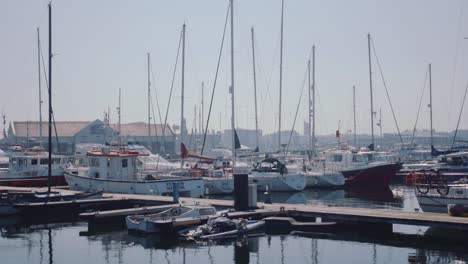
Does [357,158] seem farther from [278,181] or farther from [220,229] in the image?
[220,229]

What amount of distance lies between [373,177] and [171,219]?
100 feet

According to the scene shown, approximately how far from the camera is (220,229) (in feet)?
85.2

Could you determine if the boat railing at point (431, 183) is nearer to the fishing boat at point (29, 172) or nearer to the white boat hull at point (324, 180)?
the white boat hull at point (324, 180)

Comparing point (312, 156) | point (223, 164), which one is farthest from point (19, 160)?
point (312, 156)

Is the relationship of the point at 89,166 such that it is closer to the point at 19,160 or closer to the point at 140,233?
the point at 19,160

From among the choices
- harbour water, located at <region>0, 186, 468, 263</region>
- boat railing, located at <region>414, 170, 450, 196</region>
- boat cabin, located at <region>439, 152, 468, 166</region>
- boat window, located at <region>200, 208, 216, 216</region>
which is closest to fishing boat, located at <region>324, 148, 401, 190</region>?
boat cabin, located at <region>439, 152, 468, 166</region>

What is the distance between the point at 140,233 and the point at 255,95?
94.2 feet

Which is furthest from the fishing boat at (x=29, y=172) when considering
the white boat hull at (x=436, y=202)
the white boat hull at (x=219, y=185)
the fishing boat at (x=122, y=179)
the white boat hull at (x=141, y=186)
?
the white boat hull at (x=436, y=202)

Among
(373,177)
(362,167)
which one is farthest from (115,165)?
(362,167)

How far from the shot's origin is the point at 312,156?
63.4 metres

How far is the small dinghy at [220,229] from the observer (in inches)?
1008

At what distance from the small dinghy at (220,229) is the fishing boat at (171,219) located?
0.44 metres

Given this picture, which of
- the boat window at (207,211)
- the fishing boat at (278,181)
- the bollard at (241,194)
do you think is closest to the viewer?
the boat window at (207,211)

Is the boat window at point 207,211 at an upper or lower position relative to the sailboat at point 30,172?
lower
